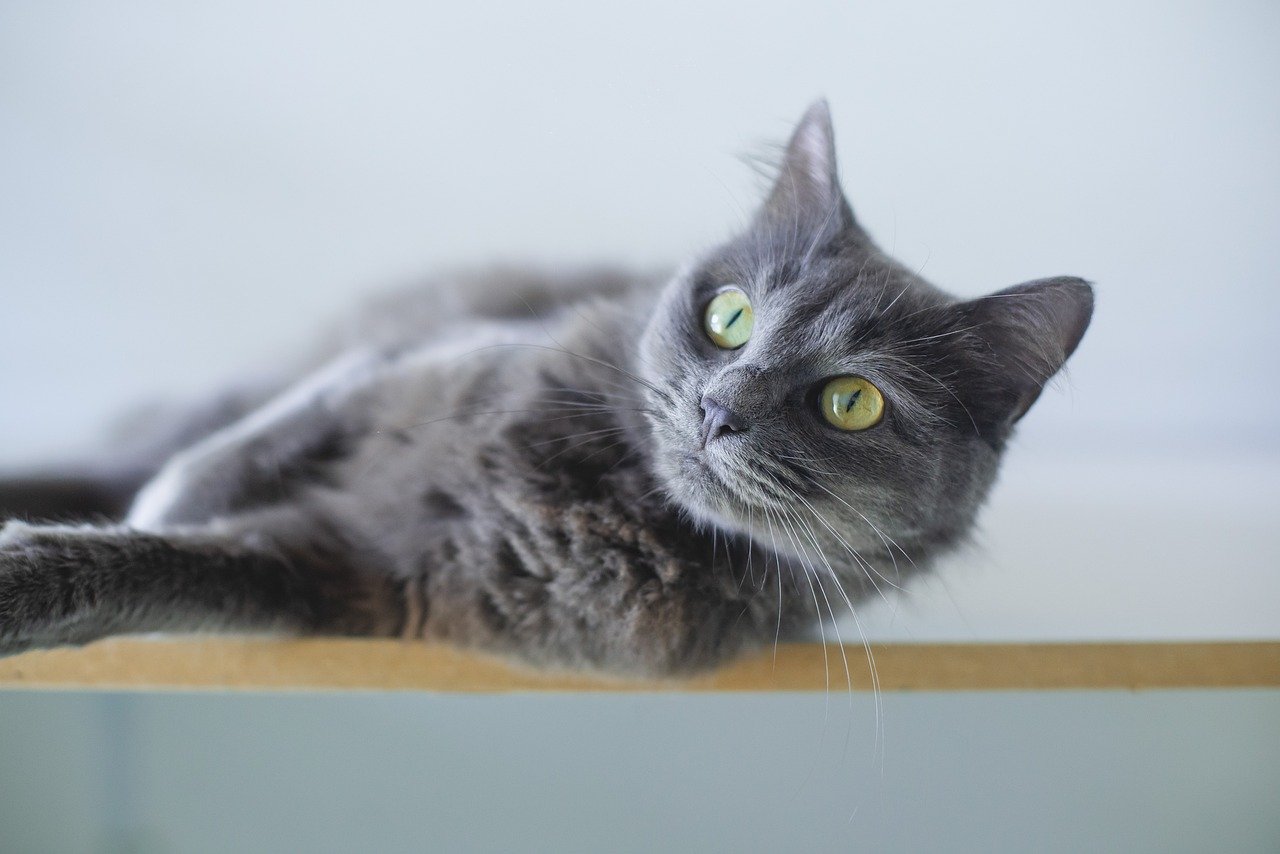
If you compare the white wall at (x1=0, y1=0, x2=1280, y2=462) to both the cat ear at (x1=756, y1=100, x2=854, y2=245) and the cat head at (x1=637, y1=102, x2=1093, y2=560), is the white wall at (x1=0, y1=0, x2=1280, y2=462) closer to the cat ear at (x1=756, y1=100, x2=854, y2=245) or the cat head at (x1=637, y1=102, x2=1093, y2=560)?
the cat ear at (x1=756, y1=100, x2=854, y2=245)

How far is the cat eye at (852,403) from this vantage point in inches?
33.2

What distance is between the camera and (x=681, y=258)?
3.68 ft

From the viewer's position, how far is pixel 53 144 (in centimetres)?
133

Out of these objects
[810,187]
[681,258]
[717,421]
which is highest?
[810,187]

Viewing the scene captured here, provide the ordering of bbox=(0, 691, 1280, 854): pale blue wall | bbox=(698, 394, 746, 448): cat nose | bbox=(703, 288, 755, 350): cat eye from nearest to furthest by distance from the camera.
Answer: bbox=(698, 394, 746, 448): cat nose → bbox=(703, 288, 755, 350): cat eye → bbox=(0, 691, 1280, 854): pale blue wall

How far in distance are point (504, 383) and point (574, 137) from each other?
1.24 ft

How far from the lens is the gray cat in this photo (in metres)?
0.83

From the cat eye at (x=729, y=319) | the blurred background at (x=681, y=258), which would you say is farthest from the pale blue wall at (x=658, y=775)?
the cat eye at (x=729, y=319)

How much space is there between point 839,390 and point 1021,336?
0.19m

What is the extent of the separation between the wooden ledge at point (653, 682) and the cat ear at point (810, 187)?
490 mm

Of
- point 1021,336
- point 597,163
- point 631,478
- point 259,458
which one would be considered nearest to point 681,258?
point 597,163

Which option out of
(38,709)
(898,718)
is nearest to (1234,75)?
(898,718)

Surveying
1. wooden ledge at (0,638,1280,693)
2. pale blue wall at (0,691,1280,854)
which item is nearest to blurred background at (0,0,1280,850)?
pale blue wall at (0,691,1280,854)

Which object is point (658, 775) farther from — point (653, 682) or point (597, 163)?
point (597, 163)
